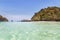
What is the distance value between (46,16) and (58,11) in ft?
11.8

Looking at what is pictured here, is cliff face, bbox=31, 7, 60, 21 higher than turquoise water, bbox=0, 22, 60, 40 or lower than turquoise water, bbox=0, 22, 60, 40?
A: higher

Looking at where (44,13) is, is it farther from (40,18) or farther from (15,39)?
(15,39)

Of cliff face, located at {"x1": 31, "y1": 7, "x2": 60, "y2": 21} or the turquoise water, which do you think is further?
cliff face, located at {"x1": 31, "y1": 7, "x2": 60, "y2": 21}

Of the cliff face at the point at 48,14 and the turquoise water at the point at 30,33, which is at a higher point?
the cliff face at the point at 48,14

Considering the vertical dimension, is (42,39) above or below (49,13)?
below

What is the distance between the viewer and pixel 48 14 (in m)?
42.4

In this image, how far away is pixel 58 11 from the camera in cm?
3984

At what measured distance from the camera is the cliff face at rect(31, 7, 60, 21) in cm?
4028

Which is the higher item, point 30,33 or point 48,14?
point 48,14

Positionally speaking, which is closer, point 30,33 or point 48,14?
point 30,33

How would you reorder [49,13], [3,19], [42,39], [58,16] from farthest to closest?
[3,19], [49,13], [58,16], [42,39]

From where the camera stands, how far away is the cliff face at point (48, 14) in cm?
4028

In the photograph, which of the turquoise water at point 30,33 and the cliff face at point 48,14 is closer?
the turquoise water at point 30,33

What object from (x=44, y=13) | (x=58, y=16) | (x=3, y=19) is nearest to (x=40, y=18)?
(x=44, y=13)
